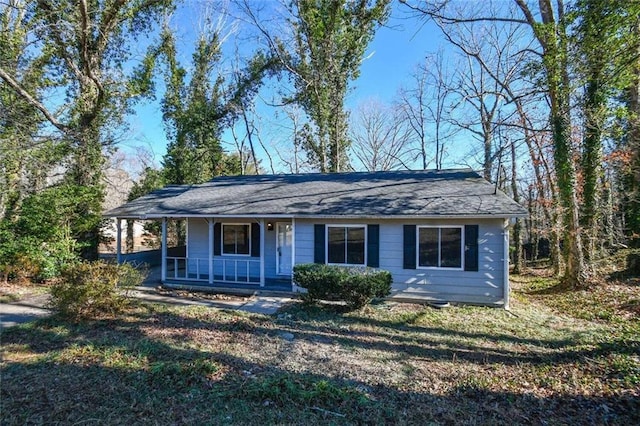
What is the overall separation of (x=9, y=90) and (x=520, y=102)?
18842 millimetres

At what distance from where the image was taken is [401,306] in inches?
360

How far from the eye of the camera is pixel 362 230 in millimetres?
10156

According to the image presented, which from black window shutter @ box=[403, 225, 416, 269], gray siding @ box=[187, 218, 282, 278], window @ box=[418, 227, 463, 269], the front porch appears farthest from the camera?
→ gray siding @ box=[187, 218, 282, 278]

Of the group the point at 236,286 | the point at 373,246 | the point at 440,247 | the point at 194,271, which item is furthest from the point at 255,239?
the point at 440,247

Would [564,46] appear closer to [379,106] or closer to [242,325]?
[242,325]

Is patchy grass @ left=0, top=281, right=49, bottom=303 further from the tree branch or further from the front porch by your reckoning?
the tree branch

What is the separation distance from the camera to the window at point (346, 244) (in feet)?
33.3

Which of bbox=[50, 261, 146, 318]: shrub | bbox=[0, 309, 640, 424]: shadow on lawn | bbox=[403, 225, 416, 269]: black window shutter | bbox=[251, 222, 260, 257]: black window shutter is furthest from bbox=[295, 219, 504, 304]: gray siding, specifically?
bbox=[50, 261, 146, 318]: shrub

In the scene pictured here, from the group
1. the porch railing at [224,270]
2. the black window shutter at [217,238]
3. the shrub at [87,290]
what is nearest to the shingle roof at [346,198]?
the black window shutter at [217,238]

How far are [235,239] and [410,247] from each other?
6288 millimetres

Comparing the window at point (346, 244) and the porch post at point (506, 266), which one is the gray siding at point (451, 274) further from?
the window at point (346, 244)

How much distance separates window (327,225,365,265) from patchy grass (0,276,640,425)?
2.31m

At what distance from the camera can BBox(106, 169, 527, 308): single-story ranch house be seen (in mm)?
9141

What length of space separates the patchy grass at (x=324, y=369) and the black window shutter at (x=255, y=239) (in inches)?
160
